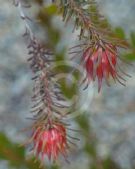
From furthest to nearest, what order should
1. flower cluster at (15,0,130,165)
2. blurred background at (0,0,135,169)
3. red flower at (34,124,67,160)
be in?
blurred background at (0,0,135,169) → red flower at (34,124,67,160) → flower cluster at (15,0,130,165)

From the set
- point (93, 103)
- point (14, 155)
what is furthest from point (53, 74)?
point (93, 103)

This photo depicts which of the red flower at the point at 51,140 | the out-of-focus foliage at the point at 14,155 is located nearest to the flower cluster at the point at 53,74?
the red flower at the point at 51,140

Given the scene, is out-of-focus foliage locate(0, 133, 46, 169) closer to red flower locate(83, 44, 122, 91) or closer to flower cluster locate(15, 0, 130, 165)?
flower cluster locate(15, 0, 130, 165)

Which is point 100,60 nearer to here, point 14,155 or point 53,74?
point 53,74

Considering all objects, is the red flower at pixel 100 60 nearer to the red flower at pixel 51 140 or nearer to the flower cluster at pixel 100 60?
the flower cluster at pixel 100 60

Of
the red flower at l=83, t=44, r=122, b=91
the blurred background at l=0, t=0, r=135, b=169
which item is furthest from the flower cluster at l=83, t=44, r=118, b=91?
the blurred background at l=0, t=0, r=135, b=169

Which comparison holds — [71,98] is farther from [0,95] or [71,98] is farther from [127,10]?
[127,10]
